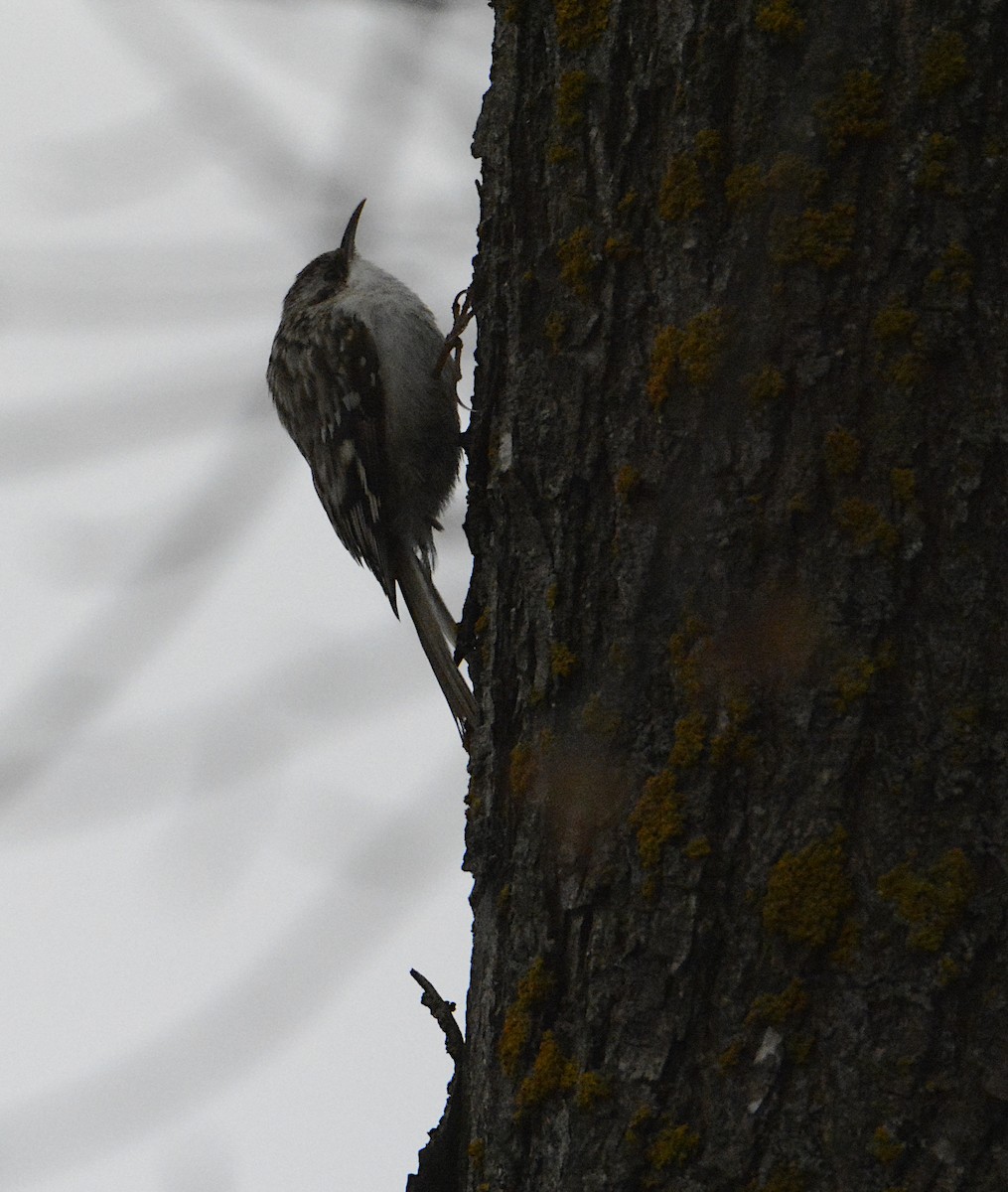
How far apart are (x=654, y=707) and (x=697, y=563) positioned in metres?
0.18

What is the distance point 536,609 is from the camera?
6.09ft

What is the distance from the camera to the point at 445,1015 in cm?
204

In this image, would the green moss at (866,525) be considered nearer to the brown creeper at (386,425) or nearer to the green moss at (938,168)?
the green moss at (938,168)

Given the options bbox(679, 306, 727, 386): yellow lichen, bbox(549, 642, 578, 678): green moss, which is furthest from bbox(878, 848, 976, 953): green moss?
bbox(679, 306, 727, 386): yellow lichen


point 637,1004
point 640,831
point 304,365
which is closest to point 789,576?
point 640,831

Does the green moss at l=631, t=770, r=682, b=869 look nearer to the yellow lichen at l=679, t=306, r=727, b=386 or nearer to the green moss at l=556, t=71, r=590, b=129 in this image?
the yellow lichen at l=679, t=306, r=727, b=386

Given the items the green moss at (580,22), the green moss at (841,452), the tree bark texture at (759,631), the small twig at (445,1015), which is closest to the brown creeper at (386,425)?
the small twig at (445,1015)

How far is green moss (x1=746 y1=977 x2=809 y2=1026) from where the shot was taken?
4.95ft

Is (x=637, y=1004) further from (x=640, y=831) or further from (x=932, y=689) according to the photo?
(x=932, y=689)

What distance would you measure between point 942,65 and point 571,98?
51cm

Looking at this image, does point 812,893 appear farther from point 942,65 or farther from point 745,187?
point 942,65

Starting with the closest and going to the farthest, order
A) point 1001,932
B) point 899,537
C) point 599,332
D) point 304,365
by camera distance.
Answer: point 1001,932, point 899,537, point 599,332, point 304,365

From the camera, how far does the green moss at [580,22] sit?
187 cm

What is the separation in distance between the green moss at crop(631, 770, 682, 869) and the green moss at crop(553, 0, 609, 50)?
0.98m
